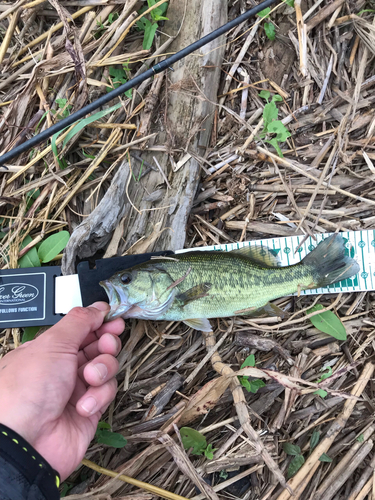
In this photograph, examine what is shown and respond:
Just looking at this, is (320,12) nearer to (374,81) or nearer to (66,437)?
(374,81)

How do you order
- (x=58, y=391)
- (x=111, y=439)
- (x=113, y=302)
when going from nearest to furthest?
1. (x=58, y=391)
2. (x=113, y=302)
3. (x=111, y=439)

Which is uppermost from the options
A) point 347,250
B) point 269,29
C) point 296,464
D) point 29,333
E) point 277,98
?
point 269,29

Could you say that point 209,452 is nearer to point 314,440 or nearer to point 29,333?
point 314,440

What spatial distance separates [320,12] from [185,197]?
2.39 metres

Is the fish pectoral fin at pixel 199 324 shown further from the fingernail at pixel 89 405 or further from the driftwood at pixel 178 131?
the fingernail at pixel 89 405

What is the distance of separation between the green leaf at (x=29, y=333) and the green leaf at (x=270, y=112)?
10.1 ft

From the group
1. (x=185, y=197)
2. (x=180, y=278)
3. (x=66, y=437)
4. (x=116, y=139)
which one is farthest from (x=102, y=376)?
(x=116, y=139)

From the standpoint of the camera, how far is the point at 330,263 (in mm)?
3311

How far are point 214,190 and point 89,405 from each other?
Answer: 7.48 ft

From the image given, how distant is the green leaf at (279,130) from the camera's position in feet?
11.2

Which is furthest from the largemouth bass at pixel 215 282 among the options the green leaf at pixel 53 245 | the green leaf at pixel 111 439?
the green leaf at pixel 111 439

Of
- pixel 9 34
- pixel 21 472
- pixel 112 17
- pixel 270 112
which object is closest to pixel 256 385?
pixel 21 472

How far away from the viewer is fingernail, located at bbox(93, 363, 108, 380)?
2.60 metres

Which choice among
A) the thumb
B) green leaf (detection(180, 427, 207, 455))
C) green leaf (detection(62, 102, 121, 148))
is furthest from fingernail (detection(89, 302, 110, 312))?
green leaf (detection(62, 102, 121, 148))
